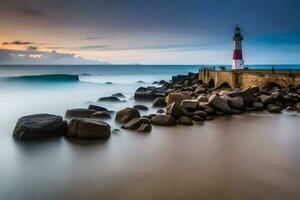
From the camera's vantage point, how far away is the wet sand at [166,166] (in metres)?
4.51

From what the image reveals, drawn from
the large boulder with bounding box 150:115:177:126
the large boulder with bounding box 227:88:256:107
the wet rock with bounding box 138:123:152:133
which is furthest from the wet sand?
the large boulder with bounding box 227:88:256:107

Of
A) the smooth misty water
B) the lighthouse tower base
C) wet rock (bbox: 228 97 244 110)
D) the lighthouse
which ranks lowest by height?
the smooth misty water

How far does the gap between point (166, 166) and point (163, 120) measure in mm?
3275

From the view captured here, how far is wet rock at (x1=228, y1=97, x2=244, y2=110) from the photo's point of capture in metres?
11.2

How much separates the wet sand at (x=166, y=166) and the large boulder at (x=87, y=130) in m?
0.26

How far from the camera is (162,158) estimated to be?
6246 millimetres

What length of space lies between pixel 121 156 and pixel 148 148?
2.36 ft

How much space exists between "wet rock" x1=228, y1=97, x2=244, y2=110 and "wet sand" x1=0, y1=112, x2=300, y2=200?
8.30 ft

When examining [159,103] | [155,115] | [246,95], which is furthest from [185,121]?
[159,103]

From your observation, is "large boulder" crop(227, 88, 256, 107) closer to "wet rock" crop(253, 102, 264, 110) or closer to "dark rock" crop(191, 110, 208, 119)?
"wet rock" crop(253, 102, 264, 110)

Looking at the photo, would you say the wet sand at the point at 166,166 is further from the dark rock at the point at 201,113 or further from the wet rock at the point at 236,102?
the wet rock at the point at 236,102

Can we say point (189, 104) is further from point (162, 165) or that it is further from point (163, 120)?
point (162, 165)

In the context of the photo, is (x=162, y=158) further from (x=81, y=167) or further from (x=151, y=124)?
(x=151, y=124)

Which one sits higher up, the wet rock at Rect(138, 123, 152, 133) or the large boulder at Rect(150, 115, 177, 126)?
the large boulder at Rect(150, 115, 177, 126)
